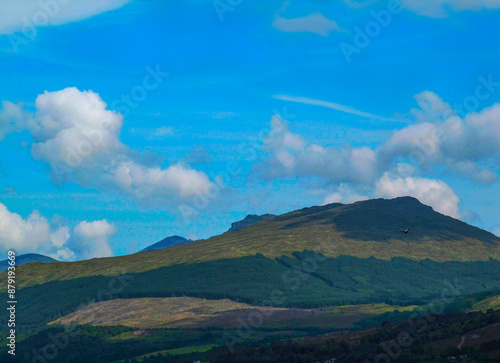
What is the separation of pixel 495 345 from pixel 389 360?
32.2 m

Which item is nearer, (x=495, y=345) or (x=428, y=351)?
(x=495, y=345)

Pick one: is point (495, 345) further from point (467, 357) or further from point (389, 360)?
point (389, 360)

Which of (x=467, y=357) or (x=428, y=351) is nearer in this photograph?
(x=467, y=357)

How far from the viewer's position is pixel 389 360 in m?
198

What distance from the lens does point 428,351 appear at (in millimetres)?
196875

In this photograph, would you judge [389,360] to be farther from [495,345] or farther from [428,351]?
[495,345]

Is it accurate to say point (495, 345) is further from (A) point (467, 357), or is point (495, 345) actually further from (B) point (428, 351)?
(B) point (428, 351)

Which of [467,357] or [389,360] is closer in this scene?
[467,357]

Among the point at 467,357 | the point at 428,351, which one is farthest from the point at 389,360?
the point at 467,357

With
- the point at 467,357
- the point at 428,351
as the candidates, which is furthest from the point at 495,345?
the point at 428,351

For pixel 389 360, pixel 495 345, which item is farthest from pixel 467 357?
pixel 389 360

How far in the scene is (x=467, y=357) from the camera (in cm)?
17875

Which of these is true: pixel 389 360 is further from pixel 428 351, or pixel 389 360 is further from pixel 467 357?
pixel 467 357

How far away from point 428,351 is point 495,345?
22763 mm
